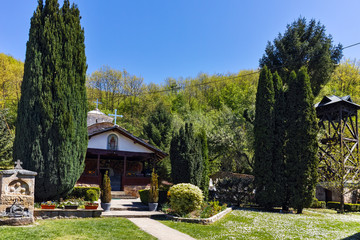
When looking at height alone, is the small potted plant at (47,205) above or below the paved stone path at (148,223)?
above

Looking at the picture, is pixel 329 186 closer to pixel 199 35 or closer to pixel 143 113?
pixel 199 35

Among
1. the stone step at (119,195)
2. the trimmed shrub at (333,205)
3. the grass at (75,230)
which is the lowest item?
the trimmed shrub at (333,205)

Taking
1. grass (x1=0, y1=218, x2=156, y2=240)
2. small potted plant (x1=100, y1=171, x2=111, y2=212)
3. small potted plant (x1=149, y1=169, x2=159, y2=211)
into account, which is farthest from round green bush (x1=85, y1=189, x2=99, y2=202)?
grass (x1=0, y1=218, x2=156, y2=240)

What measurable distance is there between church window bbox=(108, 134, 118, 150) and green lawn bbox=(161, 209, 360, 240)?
35.3ft

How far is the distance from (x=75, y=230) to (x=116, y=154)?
1209cm

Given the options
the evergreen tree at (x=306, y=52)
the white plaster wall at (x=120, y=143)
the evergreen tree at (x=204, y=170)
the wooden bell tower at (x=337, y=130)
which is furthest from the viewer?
the evergreen tree at (x=306, y=52)

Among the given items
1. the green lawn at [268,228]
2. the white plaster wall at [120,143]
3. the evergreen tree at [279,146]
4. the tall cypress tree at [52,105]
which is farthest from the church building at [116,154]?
the green lawn at [268,228]

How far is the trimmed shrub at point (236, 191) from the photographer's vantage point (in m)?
17.2

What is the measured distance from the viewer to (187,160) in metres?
16.1

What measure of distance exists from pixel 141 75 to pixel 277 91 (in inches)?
1242

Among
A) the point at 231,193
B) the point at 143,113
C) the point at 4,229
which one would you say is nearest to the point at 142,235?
the point at 4,229

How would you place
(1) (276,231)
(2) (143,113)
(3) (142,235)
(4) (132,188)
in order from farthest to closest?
(2) (143,113) < (4) (132,188) < (1) (276,231) < (3) (142,235)

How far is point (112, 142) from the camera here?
69.7ft

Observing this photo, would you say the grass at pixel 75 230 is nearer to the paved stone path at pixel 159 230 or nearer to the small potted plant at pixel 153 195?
the paved stone path at pixel 159 230
